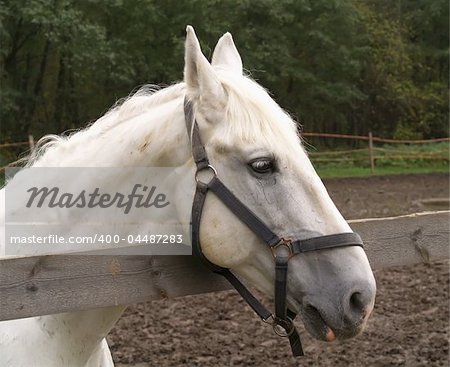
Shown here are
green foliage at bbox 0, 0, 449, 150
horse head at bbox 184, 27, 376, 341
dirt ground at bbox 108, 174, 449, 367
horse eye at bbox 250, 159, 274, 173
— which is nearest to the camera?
horse head at bbox 184, 27, 376, 341

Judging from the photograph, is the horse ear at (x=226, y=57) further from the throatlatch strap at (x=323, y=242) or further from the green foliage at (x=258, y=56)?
the green foliage at (x=258, y=56)

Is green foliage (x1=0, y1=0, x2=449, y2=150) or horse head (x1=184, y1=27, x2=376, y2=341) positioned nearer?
horse head (x1=184, y1=27, x2=376, y2=341)

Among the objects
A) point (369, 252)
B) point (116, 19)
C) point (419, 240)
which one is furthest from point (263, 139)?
point (116, 19)

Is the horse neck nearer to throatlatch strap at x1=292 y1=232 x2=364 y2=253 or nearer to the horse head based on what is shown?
the horse head

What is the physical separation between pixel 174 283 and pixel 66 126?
2493 centimetres

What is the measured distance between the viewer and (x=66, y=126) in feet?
85.4

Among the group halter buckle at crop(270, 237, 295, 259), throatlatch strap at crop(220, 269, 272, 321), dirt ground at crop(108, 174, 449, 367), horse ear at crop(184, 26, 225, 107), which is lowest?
dirt ground at crop(108, 174, 449, 367)

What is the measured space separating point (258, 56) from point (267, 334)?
21.1 meters

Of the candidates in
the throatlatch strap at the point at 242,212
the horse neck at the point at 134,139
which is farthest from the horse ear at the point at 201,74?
the throatlatch strap at the point at 242,212

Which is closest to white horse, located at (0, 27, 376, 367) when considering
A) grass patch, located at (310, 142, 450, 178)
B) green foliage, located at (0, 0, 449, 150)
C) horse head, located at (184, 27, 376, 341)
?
horse head, located at (184, 27, 376, 341)

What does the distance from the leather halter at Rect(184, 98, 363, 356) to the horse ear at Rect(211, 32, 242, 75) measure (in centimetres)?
36

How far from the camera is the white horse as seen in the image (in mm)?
1840

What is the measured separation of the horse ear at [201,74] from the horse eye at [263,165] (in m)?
0.26

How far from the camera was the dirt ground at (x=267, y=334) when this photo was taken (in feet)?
15.1
